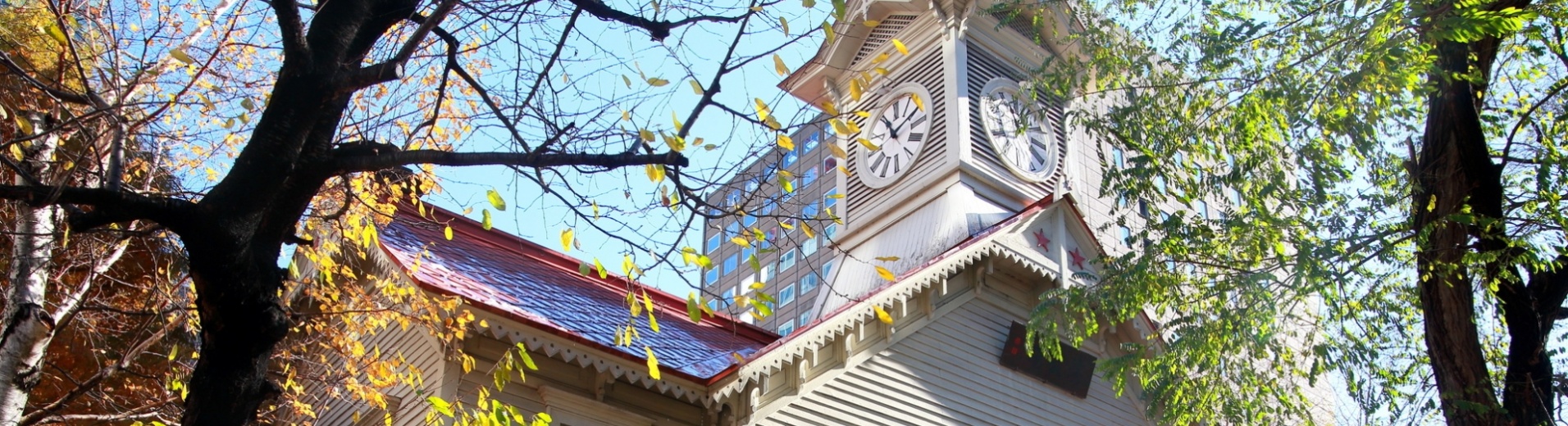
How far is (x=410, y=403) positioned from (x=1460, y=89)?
35.1 feet

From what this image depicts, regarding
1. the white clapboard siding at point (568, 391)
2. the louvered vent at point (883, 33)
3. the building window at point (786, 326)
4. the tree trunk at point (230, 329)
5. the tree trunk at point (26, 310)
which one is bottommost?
the tree trunk at point (230, 329)

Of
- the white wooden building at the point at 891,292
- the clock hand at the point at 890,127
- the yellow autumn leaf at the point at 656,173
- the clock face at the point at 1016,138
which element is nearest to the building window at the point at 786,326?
the white wooden building at the point at 891,292

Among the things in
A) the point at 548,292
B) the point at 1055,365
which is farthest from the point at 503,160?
the point at 1055,365

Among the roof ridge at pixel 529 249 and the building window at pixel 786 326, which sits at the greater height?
the building window at pixel 786 326

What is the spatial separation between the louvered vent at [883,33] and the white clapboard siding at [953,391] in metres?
8.13

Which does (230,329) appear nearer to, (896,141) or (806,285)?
(896,141)

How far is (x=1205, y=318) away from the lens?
1419cm

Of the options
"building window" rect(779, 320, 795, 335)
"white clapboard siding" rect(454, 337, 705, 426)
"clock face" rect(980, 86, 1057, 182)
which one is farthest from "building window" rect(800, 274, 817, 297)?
"white clapboard siding" rect(454, 337, 705, 426)

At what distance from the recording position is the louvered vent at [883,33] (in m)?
24.0

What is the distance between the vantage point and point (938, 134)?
21.4 meters

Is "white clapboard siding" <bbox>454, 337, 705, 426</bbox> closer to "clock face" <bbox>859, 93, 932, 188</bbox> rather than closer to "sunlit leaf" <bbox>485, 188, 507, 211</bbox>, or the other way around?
"sunlit leaf" <bbox>485, 188, 507, 211</bbox>

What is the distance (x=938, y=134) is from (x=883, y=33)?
12.1 ft

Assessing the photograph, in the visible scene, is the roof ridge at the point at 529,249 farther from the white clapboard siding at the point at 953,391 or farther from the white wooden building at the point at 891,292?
the white clapboard siding at the point at 953,391

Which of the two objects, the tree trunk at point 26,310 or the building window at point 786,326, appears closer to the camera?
the tree trunk at point 26,310
